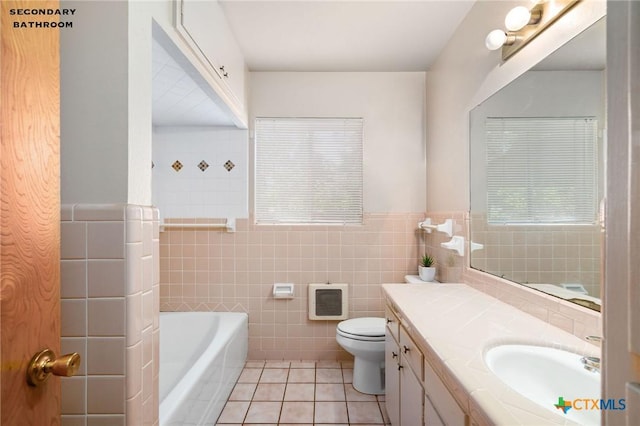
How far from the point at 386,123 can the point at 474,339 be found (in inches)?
81.4

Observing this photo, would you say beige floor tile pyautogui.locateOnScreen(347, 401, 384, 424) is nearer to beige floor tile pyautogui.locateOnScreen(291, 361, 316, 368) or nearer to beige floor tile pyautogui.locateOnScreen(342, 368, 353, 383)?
beige floor tile pyautogui.locateOnScreen(342, 368, 353, 383)

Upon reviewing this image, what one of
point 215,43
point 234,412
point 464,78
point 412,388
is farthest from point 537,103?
point 234,412

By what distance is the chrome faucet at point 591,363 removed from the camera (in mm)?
871

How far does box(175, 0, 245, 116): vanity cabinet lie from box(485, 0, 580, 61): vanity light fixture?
4.46 feet

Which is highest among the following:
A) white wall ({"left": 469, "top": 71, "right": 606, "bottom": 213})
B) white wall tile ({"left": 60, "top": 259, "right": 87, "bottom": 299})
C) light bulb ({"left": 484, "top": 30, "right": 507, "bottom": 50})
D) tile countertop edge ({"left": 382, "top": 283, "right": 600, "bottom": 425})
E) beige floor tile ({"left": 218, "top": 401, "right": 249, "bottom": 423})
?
light bulb ({"left": 484, "top": 30, "right": 507, "bottom": 50})

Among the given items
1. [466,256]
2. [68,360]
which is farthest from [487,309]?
[68,360]

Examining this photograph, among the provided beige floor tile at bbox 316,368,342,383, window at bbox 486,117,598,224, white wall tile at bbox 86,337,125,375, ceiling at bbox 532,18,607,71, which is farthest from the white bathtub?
ceiling at bbox 532,18,607,71

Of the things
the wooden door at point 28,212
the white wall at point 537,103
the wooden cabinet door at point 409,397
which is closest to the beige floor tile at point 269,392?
the wooden cabinet door at point 409,397

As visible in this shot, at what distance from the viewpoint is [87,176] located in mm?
951

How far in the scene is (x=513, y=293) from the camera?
149cm

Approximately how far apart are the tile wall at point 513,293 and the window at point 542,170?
303 millimetres

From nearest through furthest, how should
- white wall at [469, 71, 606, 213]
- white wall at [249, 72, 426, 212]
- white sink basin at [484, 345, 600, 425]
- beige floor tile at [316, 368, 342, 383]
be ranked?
white sink basin at [484, 345, 600, 425], white wall at [469, 71, 606, 213], beige floor tile at [316, 368, 342, 383], white wall at [249, 72, 426, 212]

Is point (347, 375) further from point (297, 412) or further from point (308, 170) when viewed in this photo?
point (308, 170)

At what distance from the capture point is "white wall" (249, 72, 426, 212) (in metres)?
2.76
